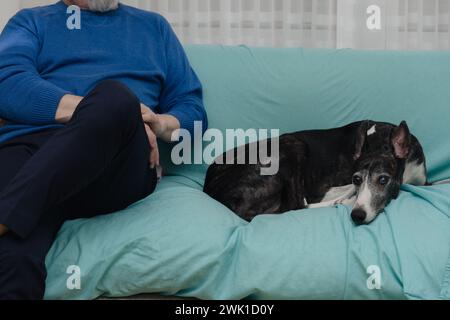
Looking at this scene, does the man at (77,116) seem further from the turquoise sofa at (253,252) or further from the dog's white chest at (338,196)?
the dog's white chest at (338,196)

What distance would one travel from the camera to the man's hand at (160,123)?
6.33 ft

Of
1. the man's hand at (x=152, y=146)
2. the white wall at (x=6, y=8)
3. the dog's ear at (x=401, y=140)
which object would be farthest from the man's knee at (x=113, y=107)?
the white wall at (x=6, y=8)

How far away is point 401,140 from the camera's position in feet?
6.63

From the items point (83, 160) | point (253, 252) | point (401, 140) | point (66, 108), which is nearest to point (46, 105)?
point (66, 108)

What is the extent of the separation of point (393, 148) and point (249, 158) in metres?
0.54

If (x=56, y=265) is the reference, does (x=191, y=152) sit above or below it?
above

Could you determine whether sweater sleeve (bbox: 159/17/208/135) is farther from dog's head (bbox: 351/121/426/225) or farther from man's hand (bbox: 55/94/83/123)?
dog's head (bbox: 351/121/426/225)

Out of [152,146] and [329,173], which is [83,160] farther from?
[329,173]

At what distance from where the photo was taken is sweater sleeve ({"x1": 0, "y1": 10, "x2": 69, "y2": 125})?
6.13 ft

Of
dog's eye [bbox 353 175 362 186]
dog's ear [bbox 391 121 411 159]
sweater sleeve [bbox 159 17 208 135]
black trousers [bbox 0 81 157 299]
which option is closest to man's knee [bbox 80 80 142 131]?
black trousers [bbox 0 81 157 299]

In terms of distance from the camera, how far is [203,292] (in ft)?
5.22

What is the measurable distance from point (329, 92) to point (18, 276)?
150 cm

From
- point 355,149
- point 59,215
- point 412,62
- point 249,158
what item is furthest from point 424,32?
point 59,215

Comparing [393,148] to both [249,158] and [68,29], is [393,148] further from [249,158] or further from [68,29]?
[68,29]
